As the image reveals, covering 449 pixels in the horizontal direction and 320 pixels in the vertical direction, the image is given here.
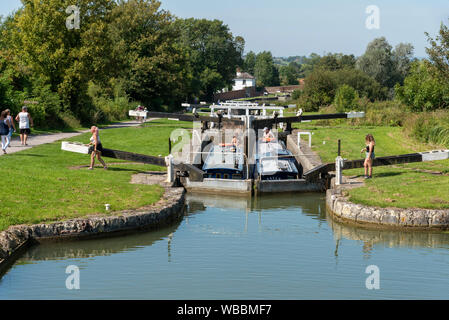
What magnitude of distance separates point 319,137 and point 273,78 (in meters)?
130

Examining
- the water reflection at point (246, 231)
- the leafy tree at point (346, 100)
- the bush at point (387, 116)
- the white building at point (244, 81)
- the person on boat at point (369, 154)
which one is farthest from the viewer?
the white building at point (244, 81)

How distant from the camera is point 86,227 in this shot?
13.8m

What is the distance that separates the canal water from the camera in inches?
421

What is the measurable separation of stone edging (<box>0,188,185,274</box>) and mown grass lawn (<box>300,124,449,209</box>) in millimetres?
5603

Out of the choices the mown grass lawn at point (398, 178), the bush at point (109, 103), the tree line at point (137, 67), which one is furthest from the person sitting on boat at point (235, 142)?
the bush at point (109, 103)

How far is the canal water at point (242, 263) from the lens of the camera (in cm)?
1070

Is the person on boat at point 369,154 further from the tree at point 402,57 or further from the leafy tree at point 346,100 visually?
the tree at point 402,57

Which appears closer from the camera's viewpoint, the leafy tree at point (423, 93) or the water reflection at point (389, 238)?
the water reflection at point (389, 238)

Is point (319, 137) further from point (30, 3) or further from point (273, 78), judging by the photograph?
point (273, 78)

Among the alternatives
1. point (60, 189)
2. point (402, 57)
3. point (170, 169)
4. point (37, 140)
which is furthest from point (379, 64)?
point (60, 189)

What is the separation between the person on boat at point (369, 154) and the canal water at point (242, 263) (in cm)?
339

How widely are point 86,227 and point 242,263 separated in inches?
160

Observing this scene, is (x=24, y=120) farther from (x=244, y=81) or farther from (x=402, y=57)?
(x=244, y=81)

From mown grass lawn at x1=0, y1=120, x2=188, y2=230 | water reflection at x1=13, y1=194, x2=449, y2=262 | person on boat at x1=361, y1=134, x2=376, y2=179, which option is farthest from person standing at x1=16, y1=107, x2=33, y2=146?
person on boat at x1=361, y1=134, x2=376, y2=179
